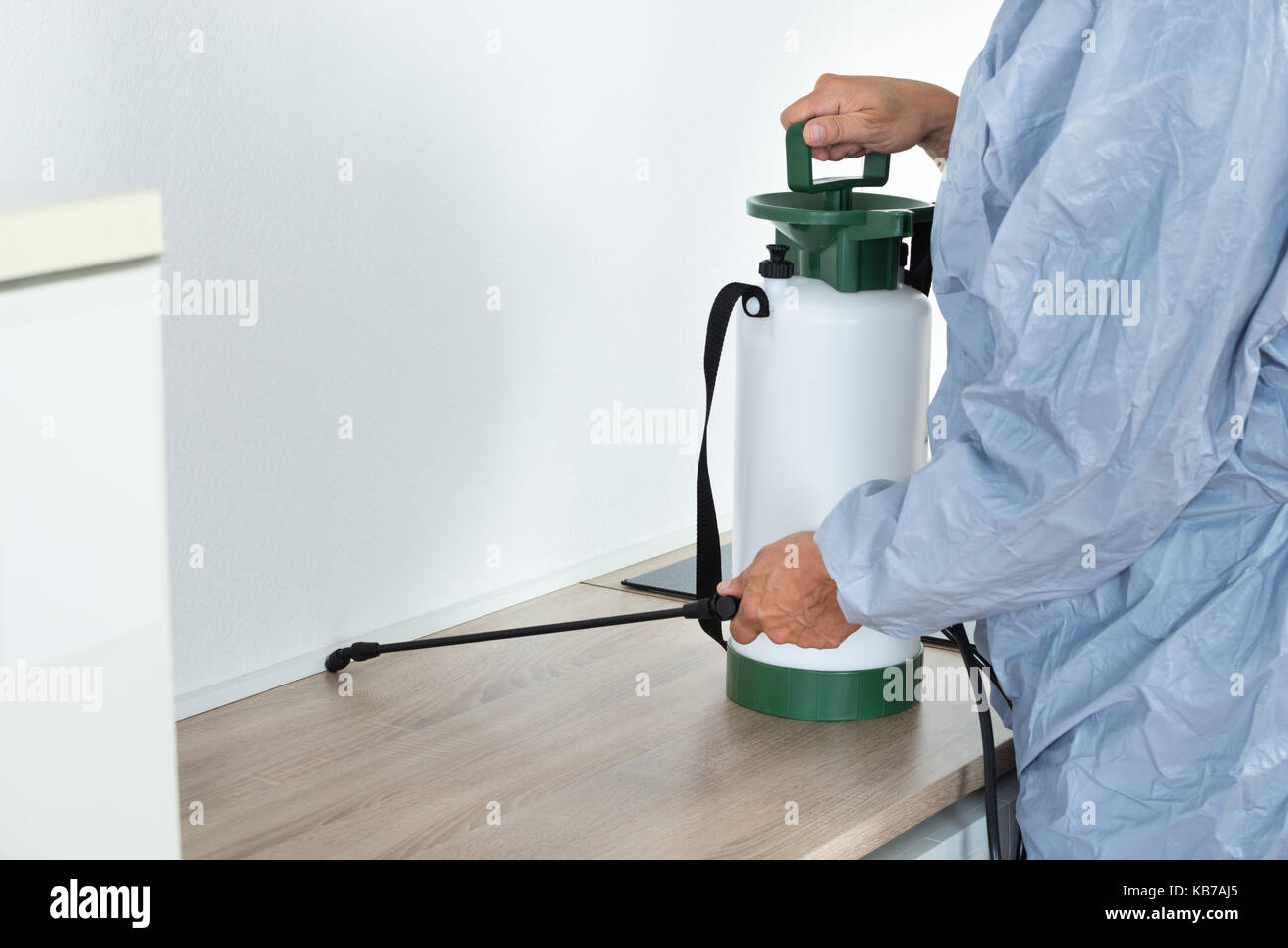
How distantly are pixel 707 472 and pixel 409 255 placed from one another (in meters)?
0.29

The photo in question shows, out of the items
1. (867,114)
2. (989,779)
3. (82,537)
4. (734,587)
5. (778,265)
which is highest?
(867,114)

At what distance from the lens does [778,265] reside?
0.97 m

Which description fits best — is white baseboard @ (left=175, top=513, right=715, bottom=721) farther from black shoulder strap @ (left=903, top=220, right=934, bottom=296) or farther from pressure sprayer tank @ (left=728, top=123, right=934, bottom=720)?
black shoulder strap @ (left=903, top=220, right=934, bottom=296)

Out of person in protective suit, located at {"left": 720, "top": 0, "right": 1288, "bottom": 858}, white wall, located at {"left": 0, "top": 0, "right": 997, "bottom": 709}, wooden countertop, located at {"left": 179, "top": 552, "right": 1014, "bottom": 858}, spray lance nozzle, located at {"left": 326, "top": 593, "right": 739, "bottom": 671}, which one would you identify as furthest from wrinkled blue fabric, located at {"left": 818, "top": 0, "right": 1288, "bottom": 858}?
white wall, located at {"left": 0, "top": 0, "right": 997, "bottom": 709}

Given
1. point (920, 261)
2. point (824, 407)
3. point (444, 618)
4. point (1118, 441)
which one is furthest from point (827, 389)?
point (444, 618)

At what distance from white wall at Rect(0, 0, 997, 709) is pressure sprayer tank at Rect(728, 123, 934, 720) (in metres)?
0.27

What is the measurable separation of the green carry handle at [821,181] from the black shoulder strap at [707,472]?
0.08 meters

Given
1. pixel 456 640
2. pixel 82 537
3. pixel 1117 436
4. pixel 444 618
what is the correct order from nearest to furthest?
pixel 82 537 < pixel 1117 436 < pixel 456 640 < pixel 444 618

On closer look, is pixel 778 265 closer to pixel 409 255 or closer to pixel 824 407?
pixel 824 407

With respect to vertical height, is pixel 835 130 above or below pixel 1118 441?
above

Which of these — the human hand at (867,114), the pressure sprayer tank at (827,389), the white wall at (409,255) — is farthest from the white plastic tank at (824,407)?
the white wall at (409,255)

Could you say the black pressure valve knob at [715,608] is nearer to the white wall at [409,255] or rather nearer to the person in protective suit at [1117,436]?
the person in protective suit at [1117,436]
